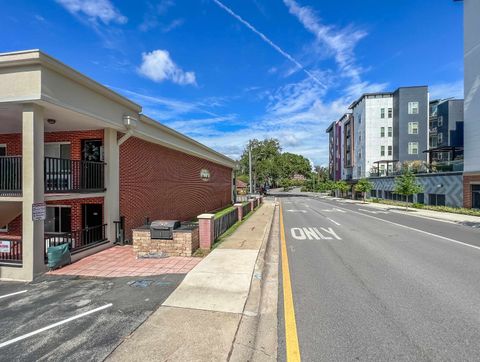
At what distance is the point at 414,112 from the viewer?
157 feet

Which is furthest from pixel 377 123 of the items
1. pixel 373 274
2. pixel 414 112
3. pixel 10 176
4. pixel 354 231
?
pixel 10 176

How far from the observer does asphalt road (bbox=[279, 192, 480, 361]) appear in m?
3.65

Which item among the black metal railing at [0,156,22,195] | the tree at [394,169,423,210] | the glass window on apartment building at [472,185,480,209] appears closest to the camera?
the black metal railing at [0,156,22,195]

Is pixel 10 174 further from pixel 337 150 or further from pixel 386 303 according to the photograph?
pixel 337 150

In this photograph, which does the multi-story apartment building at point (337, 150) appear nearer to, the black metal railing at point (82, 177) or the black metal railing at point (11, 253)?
the black metal railing at point (82, 177)

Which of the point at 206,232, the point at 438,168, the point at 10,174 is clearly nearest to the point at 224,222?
the point at 206,232

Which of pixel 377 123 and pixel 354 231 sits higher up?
pixel 377 123

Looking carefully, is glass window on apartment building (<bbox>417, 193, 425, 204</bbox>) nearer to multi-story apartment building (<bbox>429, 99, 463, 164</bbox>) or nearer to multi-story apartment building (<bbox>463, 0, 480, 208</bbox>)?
multi-story apartment building (<bbox>463, 0, 480, 208</bbox>)

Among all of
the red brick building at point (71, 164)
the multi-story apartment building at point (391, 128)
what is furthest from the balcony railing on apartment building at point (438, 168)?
the red brick building at point (71, 164)

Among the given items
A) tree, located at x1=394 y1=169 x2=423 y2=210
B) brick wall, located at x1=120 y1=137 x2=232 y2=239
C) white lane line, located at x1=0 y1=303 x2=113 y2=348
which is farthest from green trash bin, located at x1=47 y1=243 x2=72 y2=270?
tree, located at x1=394 y1=169 x2=423 y2=210

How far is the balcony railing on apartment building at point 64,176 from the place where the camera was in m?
8.31

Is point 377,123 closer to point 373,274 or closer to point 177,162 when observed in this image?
point 177,162

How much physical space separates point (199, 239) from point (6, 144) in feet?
31.6

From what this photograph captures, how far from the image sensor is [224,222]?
12.9m
